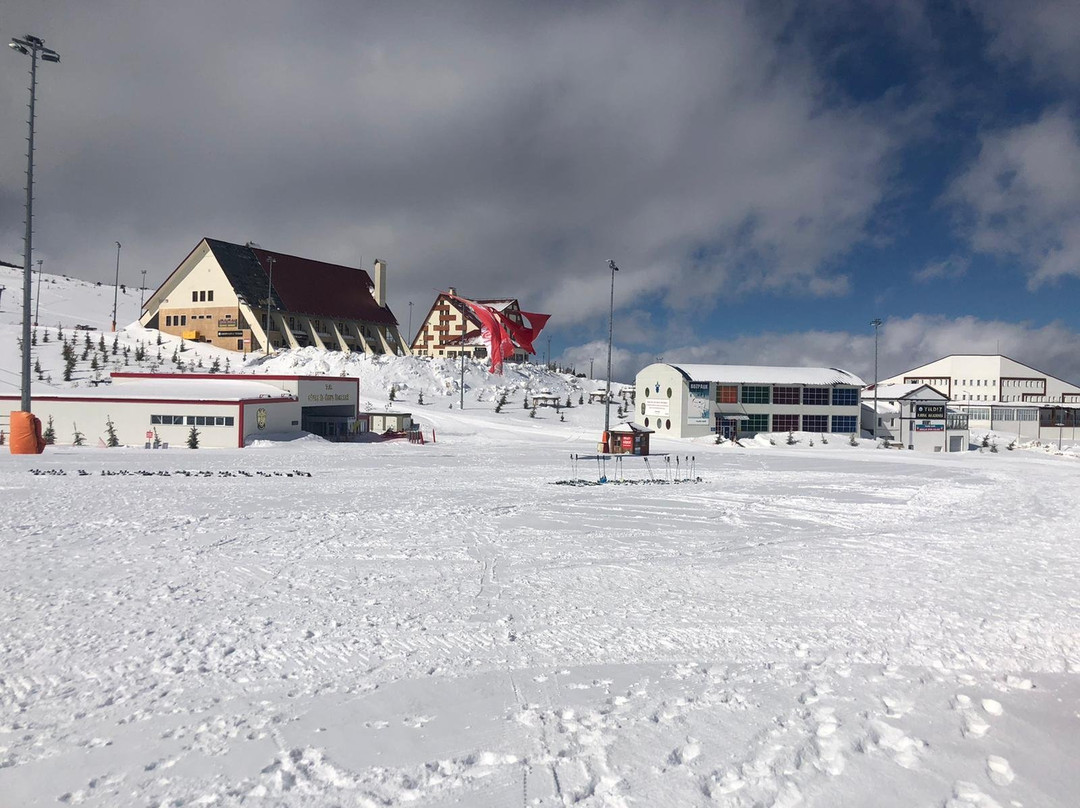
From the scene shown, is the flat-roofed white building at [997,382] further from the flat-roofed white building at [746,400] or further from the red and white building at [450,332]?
the red and white building at [450,332]

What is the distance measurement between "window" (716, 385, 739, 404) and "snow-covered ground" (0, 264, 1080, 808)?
29.2m

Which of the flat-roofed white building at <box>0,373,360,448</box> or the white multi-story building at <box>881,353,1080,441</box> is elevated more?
the white multi-story building at <box>881,353,1080,441</box>

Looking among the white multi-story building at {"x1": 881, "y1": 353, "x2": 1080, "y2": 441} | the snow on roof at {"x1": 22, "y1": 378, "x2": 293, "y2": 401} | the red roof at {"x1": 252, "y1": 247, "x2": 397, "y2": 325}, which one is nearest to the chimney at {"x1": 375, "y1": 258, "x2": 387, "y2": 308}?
the red roof at {"x1": 252, "y1": 247, "x2": 397, "y2": 325}

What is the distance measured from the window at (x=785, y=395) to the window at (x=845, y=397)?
2840 millimetres

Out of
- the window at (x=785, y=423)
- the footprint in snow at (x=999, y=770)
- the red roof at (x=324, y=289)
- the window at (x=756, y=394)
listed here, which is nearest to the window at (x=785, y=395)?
the window at (x=756, y=394)

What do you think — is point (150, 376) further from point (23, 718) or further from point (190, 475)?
point (23, 718)

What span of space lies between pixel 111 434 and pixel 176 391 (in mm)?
3685

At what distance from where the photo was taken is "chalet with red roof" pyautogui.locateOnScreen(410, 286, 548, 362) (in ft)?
225

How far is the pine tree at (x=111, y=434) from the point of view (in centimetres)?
2983

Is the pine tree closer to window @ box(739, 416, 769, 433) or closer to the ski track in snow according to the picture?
the ski track in snow

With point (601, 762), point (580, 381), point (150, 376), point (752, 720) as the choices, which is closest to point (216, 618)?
point (601, 762)

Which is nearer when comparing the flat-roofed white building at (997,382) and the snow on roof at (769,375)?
the snow on roof at (769,375)

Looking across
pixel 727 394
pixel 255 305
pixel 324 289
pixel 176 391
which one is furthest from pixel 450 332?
pixel 176 391

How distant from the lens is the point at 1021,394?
240 ft
